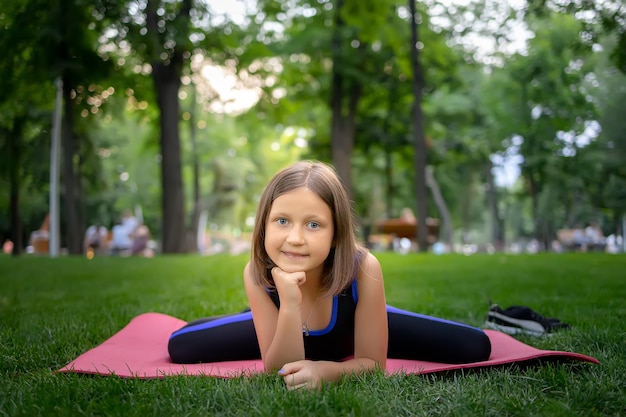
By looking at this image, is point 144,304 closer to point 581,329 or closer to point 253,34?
point 581,329

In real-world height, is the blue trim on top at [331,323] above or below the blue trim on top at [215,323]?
above

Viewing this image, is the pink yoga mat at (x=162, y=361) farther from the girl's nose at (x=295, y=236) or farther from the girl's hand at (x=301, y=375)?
the girl's nose at (x=295, y=236)

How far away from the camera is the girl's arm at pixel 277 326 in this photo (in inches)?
103

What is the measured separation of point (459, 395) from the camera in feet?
8.25

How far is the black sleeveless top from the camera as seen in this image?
2922 mm

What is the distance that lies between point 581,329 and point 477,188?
126 ft

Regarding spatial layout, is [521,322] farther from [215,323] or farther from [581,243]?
[581,243]

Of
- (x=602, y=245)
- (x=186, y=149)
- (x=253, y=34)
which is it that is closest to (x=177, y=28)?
(x=253, y=34)

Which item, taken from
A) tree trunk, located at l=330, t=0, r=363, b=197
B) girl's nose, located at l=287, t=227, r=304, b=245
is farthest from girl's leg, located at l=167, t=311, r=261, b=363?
tree trunk, located at l=330, t=0, r=363, b=197

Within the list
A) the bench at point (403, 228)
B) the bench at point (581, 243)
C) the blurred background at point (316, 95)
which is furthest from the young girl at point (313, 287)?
the bench at point (581, 243)

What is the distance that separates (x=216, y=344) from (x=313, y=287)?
0.85 meters

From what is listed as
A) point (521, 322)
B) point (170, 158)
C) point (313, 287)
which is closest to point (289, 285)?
point (313, 287)

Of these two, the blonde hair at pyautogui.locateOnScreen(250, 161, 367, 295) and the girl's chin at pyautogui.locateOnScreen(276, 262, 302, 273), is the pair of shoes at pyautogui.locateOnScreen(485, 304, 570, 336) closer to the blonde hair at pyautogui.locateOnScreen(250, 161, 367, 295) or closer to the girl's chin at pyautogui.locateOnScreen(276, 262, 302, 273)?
the blonde hair at pyautogui.locateOnScreen(250, 161, 367, 295)

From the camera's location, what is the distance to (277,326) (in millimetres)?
2705
